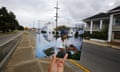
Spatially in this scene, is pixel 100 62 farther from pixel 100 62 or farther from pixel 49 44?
pixel 49 44

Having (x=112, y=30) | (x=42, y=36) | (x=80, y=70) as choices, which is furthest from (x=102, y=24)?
Result: (x=42, y=36)

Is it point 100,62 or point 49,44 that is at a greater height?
point 49,44

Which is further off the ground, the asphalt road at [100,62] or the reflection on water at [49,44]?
the reflection on water at [49,44]

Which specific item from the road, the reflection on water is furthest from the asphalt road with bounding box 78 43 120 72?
the reflection on water

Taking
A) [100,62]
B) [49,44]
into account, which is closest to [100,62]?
[100,62]

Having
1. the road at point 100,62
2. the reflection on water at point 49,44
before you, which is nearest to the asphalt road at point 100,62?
the road at point 100,62

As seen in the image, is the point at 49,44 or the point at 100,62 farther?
the point at 100,62

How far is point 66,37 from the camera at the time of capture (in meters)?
3.59

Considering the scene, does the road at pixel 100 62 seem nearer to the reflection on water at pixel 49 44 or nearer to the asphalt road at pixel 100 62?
the asphalt road at pixel 100 62

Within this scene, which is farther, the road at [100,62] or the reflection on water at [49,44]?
the road at [100,62]

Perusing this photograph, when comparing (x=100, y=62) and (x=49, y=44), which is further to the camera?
(x=100, y=62)

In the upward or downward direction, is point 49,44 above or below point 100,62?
above

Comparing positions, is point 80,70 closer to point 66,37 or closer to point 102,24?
point 66,37

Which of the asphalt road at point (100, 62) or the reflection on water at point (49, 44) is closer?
the reflection on water at point (49, 44)
